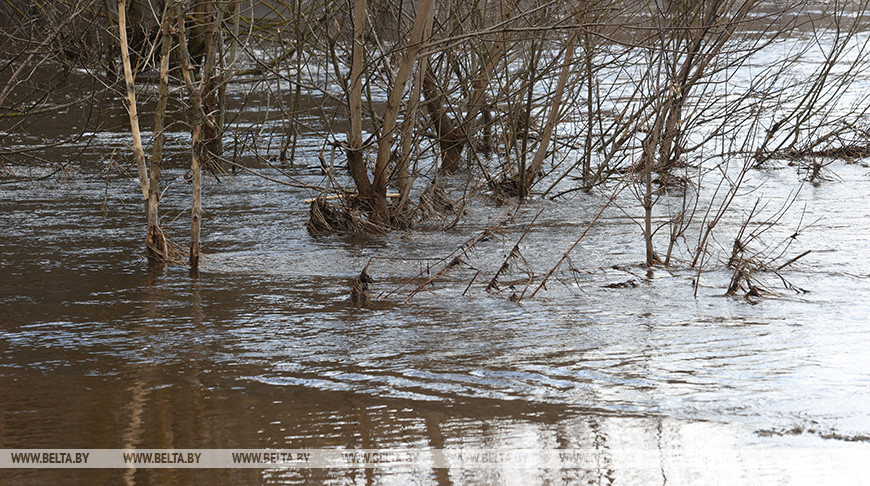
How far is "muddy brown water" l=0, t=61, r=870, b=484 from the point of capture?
3799 mm

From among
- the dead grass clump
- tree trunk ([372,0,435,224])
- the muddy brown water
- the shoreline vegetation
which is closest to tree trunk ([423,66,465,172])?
the shoreline vegetation

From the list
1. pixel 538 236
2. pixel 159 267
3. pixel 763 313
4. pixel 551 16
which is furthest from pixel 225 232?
pixel 763 313

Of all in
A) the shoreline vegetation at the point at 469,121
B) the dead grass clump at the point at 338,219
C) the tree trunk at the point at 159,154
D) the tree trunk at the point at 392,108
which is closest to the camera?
the tree trunk at the point at 159,154

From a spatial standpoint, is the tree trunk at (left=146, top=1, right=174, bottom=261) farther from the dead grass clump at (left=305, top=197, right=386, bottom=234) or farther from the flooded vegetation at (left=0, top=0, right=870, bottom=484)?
the dead grass clump at (left=305, top=197, right=386, bottom=234)

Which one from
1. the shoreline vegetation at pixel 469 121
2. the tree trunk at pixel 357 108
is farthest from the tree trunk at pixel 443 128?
the tree trunk at pixel 357 108

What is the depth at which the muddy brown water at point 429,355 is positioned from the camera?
380 cm

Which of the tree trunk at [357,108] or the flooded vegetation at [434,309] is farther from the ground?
the tree trunk at [357,108]

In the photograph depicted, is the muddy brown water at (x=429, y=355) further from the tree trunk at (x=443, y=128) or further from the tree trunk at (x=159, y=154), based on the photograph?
the tree trunk at (x=443, y=128)

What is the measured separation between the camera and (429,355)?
16.3 ft

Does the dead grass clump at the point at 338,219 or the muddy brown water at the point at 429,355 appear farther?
the dead grass clump at the point at 338,219

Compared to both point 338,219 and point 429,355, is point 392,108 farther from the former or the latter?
point 429,355

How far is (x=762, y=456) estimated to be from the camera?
3676 millimetres

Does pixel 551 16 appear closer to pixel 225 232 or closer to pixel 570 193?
pixel 570 193

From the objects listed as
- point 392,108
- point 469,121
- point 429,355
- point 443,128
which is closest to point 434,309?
point 429,355
